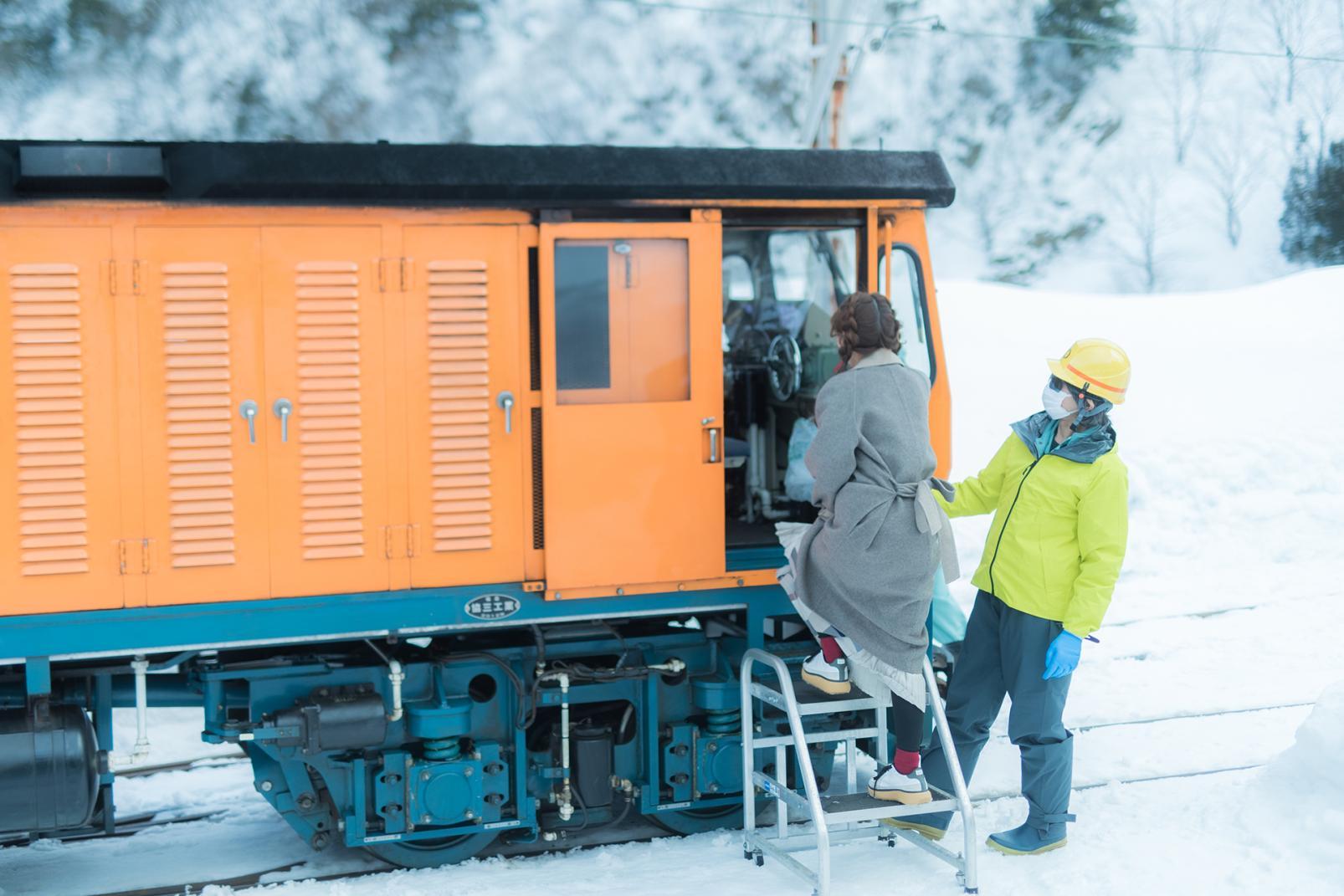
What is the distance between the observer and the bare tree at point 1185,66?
28.8m

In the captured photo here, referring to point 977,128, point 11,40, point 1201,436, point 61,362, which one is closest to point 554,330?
point 61,362

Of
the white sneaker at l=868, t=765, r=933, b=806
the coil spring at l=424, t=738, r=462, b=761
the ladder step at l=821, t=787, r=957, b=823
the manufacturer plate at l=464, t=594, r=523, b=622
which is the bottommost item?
the ladder step at l=821, t=787, r=957, b=823

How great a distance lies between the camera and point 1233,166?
29250 mm

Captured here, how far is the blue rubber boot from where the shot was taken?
220 inches

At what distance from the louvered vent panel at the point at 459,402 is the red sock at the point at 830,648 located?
4.92 feet

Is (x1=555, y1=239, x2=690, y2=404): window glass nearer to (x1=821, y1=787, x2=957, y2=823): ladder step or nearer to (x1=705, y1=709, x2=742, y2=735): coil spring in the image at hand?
(x1=705, y1=709, x2=742, y2=735): coil spring

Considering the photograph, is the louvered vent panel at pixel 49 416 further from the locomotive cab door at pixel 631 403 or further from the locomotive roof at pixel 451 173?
the locomotive cab door at pixel 631 403

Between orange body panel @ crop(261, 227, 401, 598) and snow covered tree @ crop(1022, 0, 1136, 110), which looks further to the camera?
snow covered tree @ crop(1022, 0, 1136, 110)

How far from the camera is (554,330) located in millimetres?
5465

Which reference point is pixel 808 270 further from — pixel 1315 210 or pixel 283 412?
pixel 1315 210

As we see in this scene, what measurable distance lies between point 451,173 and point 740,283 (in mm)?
2214

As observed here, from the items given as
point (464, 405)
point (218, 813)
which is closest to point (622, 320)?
point (464, 405)

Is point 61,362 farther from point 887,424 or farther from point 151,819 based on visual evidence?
point 887,424

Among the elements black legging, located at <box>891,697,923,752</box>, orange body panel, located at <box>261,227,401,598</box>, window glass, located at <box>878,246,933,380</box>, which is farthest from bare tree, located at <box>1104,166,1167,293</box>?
orange body panel, located at <box>261,227,401,598</box>
